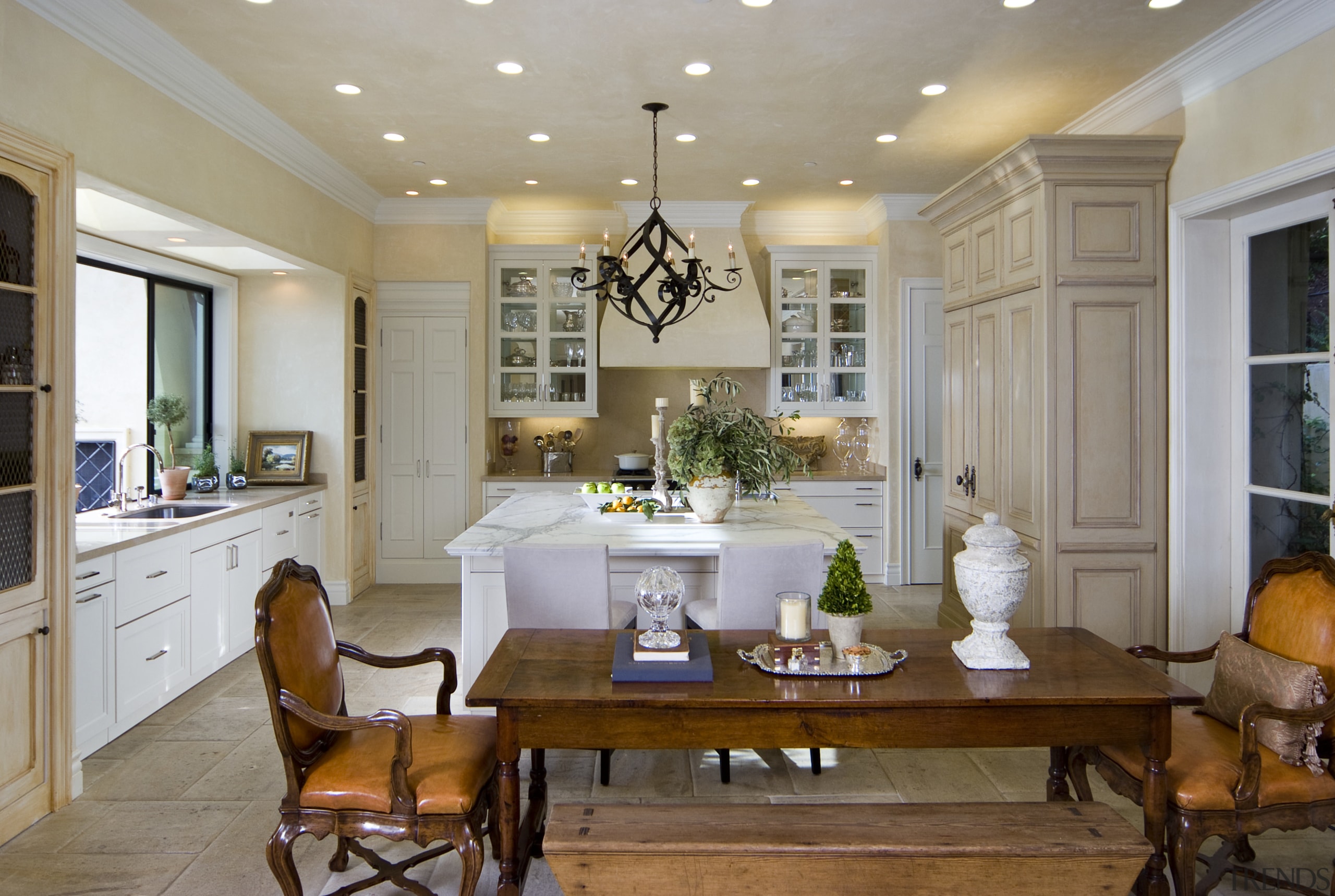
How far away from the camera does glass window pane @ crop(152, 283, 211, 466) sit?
5203mm

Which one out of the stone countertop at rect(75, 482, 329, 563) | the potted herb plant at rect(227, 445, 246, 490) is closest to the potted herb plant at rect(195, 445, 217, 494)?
the stone countertop at rect(75, 482, 329, 563)

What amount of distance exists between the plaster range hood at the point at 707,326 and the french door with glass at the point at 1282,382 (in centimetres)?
332

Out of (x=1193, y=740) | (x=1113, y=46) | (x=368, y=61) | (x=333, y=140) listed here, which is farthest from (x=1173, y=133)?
(x=333, y=140)

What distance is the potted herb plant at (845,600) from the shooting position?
2219 mm

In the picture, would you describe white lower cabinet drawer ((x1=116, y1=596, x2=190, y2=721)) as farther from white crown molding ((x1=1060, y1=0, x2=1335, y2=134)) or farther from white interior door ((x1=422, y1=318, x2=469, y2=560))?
white crown molding ((x1=1060, y1=0, x2=1335, y2=134))

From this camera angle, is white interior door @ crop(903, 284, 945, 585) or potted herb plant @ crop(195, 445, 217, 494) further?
white interior door @ crop(903, 284, 945, 585)

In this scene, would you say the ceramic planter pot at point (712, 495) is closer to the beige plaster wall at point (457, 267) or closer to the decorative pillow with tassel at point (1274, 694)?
the decorative pillow with tassel at point (1274, 694)

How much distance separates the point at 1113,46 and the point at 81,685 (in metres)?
4.76

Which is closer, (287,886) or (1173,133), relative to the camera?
(287,886)

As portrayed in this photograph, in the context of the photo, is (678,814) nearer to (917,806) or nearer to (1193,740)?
(917,806)

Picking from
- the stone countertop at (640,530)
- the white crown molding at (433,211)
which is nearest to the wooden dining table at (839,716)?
the stone countertop at (640,530)

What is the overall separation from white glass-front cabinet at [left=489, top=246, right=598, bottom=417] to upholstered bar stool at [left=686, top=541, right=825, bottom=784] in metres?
3.82

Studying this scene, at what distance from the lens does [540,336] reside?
6594mm

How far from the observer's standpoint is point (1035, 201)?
3.89m
